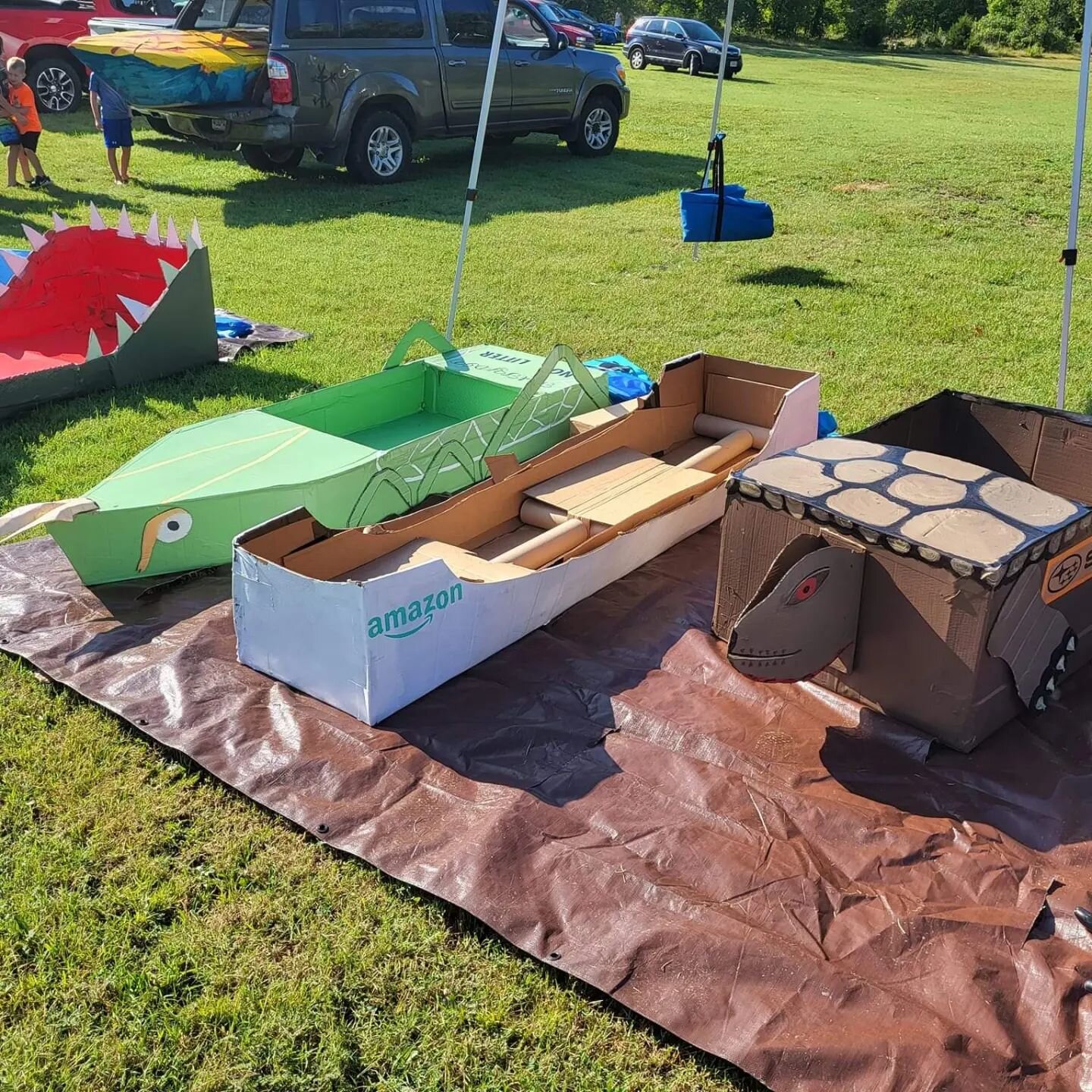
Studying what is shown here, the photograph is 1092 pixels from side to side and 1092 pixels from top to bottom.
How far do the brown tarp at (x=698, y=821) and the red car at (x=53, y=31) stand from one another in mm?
13162

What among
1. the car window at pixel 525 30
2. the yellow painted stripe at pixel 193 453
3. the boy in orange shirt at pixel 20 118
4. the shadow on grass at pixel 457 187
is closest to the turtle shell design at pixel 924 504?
the yellow painted stripe at pixel 193 453

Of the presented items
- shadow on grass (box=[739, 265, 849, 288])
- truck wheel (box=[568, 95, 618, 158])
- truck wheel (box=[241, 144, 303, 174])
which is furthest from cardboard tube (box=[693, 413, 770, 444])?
truck wheel (box=[568, 95, 618, 158])

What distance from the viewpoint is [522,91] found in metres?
12.3

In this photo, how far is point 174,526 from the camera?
13.4 ft

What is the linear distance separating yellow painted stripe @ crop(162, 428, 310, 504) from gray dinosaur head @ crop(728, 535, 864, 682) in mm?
2127

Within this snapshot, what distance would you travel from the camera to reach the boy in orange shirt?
10836 mm

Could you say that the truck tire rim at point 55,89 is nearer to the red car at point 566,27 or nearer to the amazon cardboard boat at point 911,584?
the red car at point 566,27

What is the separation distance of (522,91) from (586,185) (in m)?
1.35

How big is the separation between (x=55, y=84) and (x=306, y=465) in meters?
13.6

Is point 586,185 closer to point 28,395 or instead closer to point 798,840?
point 28,395

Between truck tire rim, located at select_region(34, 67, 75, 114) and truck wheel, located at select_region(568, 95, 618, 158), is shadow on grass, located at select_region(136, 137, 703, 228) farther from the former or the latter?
truck tire rim, located at select_region(34, 67, 75, 114)

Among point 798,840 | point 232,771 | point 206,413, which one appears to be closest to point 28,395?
point 206,413

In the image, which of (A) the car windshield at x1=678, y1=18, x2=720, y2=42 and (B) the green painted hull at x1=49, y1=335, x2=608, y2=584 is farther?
(A) the car windshield at x1=678, y1=18, x2=720, y2=42

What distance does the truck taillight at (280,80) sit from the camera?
1019cm
